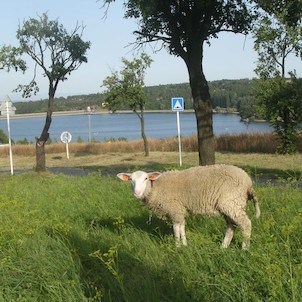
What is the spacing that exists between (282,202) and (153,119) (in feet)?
414

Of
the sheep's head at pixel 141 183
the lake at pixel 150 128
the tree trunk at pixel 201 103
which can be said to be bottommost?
the lake at pixel 150 128

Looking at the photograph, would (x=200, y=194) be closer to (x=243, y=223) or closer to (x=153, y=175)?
(x=243, y=223)

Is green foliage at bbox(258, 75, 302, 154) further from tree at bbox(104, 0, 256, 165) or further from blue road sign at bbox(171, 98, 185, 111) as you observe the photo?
tree at bbox(104, 0, 256, 165)

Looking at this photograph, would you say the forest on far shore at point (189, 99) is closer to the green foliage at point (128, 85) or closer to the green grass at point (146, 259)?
the green foliage at point (128, 85)

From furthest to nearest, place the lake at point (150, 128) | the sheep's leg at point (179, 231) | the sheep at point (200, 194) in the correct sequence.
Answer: the lake at point (150, 128)
the sheep's leg at point (179, 231)
the sheep at point (200, 194)

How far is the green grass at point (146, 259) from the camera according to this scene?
4.39 metres

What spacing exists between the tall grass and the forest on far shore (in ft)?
5.60

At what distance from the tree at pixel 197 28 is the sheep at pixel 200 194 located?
21.6 feet

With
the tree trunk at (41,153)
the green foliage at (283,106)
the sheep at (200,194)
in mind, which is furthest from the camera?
the green foliage at (283,106)

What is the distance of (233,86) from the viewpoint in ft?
243

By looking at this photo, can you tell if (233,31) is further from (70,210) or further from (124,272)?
(124,272)

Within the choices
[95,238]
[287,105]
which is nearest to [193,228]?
[95,238]

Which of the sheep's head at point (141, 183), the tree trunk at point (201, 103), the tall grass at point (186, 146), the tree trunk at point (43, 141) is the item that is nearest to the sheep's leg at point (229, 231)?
the sheep's head at point (141, 183)

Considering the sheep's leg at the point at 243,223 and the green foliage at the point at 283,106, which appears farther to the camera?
the green foliage at the point at 283,106
